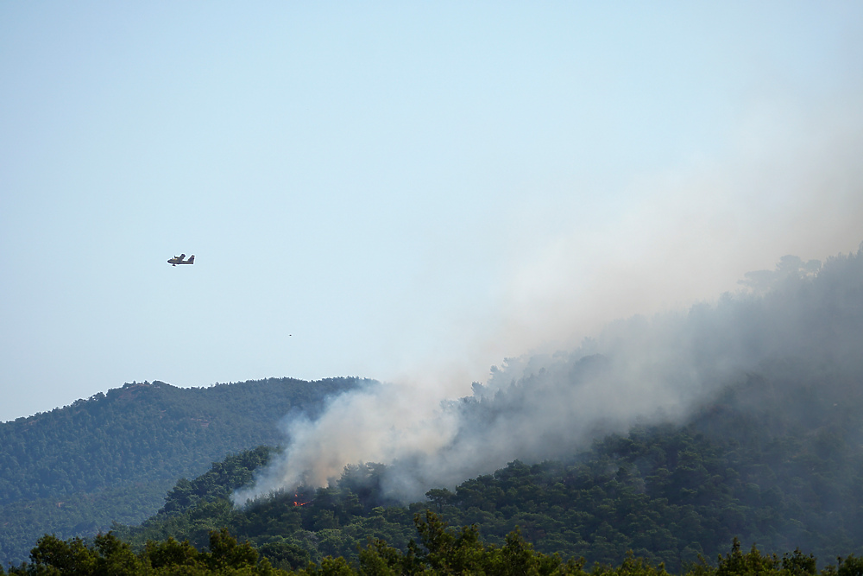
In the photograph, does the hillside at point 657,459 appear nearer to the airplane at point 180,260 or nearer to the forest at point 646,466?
the forest at point 646,466

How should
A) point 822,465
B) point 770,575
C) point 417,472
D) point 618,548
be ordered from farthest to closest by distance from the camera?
point 417,472, point 822,465, point 618,548, point 770,575

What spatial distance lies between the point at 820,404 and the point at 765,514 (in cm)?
3115

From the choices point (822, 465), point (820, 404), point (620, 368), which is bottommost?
point (822, 465)

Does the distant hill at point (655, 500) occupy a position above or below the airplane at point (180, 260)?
below

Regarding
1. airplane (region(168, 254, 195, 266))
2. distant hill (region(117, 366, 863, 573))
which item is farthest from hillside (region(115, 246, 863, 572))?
airplane (region(168, 254, 195, 266))

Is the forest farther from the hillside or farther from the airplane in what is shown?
the airplane

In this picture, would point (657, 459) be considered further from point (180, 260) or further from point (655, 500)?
point (180, 260)

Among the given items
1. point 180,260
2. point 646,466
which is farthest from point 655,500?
point 180,260

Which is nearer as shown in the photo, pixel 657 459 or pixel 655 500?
pixel 655 500

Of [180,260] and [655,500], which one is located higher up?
[180,260]

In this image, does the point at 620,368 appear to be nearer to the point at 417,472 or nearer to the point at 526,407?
A: the point at 526,407

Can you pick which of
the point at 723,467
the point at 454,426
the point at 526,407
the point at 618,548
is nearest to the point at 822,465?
the point at 723,467

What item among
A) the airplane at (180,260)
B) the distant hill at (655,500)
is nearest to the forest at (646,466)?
the distant hill at (655,500)

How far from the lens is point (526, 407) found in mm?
140125
